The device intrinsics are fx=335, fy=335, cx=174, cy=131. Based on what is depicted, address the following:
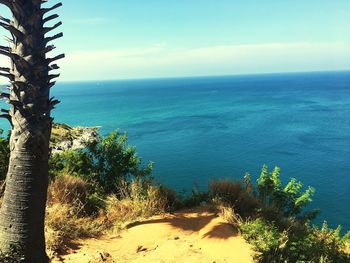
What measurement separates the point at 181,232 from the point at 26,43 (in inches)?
209

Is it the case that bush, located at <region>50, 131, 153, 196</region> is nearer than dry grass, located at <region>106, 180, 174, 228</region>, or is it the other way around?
dry grass, located at <region>106, 180, 174, 228</region>

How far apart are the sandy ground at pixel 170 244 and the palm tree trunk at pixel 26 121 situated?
1.87 m

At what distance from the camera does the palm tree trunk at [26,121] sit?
14.7ft

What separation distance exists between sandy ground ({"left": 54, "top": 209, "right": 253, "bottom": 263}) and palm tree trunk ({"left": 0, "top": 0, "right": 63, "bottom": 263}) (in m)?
1.87

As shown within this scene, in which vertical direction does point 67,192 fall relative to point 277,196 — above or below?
above

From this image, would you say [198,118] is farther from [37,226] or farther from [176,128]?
[37,226]

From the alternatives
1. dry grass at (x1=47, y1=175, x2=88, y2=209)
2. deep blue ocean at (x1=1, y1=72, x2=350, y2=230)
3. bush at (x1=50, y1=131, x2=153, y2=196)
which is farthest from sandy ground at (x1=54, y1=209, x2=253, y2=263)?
deep blue ocean at (x1=1, y1=72, x2=350, y2=230)

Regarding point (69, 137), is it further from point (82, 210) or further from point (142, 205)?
point (142, 205)

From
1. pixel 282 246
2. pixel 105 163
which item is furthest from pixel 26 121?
pixel 105 163

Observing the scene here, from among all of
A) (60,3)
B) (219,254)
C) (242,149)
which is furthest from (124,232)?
(242,149)

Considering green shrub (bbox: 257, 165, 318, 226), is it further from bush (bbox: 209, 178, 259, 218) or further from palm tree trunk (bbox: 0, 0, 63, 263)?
palm tree trunk (bbox: 0, 0, 63, 263)

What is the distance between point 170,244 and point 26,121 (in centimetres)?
418

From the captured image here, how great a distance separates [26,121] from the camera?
4496 mm

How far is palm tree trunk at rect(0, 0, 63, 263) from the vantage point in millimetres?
4480
